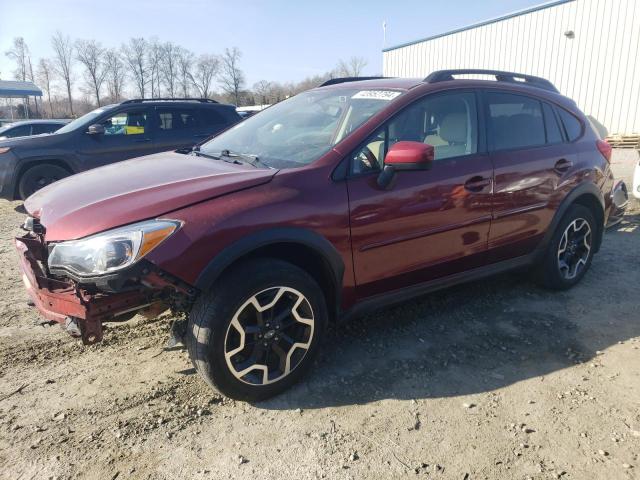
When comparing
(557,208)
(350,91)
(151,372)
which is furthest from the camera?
(557,208)

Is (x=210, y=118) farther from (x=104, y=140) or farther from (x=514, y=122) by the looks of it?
(x=514, y=122)

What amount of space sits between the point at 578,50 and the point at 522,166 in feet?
52.4

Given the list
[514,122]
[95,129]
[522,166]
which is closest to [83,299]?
[522,166]

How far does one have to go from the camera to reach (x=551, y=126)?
4.04 m

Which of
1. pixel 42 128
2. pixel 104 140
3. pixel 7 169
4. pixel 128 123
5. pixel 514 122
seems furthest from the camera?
pixel 42 128

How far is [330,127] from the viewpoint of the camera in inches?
125

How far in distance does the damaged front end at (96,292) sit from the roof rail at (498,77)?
7.46ft

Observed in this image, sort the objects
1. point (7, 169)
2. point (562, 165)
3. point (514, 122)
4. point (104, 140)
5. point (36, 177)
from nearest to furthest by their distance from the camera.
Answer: point (514, 122)
point (562, 165)
point (7, 169)
point (36, 177)
point (104, 140)

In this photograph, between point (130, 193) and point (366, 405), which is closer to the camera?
point (130, 193)

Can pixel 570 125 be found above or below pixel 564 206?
above

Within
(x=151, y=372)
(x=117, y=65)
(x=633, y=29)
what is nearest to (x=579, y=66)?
(x=633, y=29)

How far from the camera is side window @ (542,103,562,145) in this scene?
13.1ft

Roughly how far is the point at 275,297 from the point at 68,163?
22.4ft

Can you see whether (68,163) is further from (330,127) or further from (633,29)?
(633,29)
